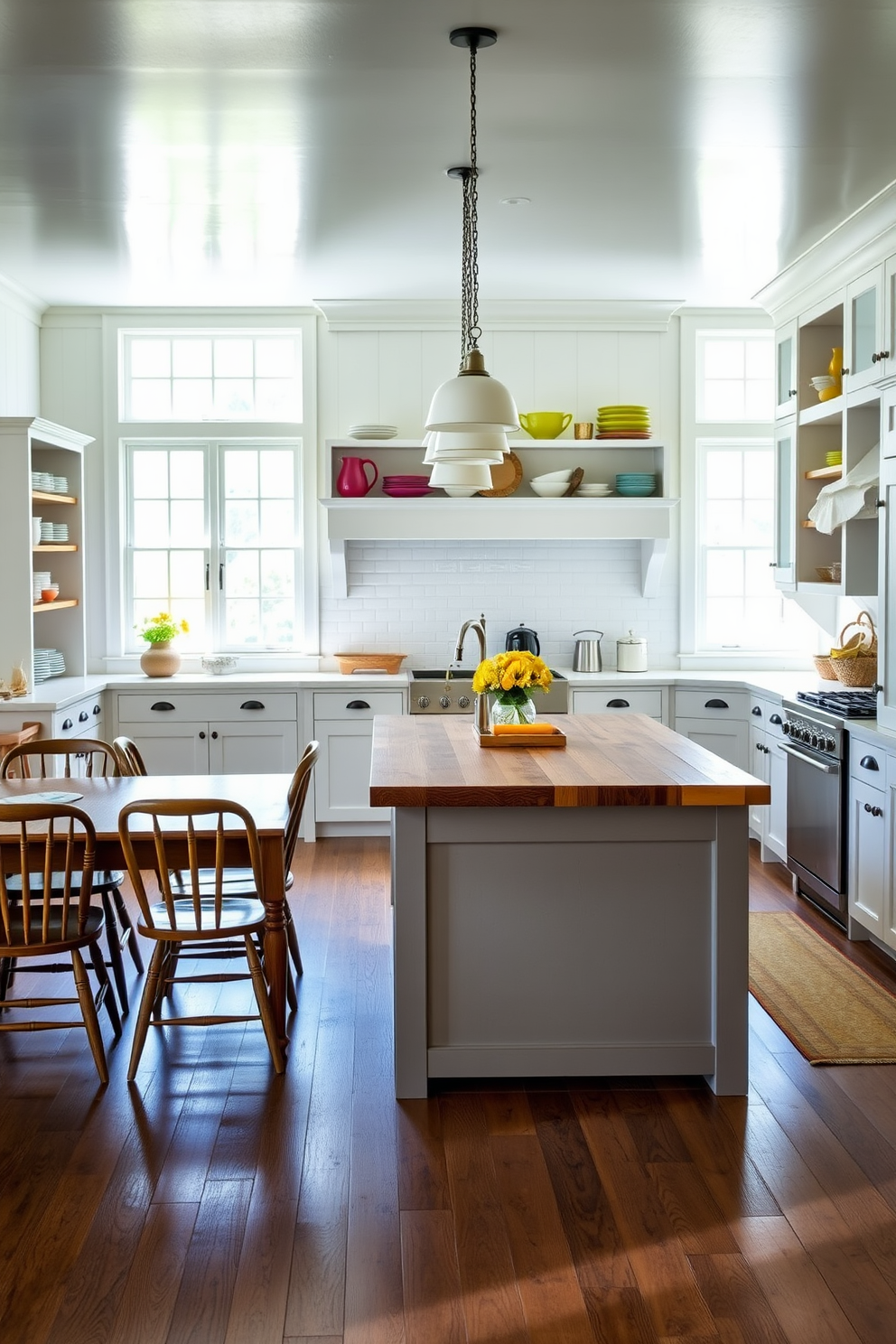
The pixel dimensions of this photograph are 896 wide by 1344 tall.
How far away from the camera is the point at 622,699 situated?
7.09m

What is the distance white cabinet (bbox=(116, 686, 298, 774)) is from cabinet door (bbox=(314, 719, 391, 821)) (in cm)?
18

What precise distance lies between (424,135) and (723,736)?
3.82m

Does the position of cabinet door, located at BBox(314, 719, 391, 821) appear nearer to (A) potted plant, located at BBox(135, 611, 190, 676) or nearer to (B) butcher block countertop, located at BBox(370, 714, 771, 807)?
(A) potted plant, located at BBox(135, 611, 190, 676)

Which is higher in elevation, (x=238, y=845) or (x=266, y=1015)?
(x=238, y=845)

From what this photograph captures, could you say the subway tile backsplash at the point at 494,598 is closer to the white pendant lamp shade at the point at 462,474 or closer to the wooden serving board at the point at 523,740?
the white pendant lamp shade at the point at 462,474

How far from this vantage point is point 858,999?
451 centimetres

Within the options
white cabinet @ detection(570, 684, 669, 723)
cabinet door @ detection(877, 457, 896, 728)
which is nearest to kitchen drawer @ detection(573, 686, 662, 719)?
white cabinet @ detection(570, 684, 669, 723)

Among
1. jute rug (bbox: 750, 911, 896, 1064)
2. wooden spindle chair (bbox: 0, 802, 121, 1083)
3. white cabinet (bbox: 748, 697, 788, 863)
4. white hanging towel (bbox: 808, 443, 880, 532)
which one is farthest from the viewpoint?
white cabinet (bbox: 748, 697, 788, 863)

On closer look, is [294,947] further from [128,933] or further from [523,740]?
[523,740]

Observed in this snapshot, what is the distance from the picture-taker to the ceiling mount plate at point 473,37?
3.48 m

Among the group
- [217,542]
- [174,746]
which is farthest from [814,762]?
[217,542]

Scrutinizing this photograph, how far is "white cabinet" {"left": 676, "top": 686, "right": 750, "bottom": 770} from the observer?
6887 millimetres

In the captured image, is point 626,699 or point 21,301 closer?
point 21,301

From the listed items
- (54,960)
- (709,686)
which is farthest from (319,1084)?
(709,686)
